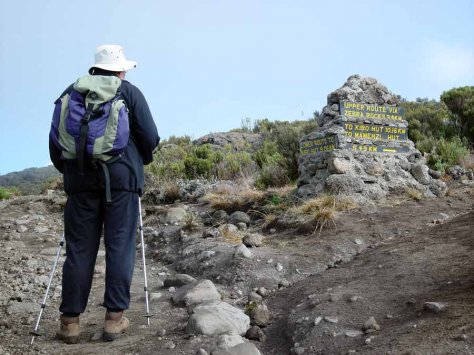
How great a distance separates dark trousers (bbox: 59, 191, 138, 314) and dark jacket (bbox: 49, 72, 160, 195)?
0.09 metres

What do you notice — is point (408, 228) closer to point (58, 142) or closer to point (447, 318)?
point (447, 318)

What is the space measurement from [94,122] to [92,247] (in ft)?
3.22

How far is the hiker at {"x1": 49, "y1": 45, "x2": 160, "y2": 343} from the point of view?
12.3 feet

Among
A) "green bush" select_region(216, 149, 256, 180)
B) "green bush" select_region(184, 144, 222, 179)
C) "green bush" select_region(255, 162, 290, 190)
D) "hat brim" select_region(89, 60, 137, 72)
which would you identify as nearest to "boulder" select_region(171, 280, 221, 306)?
"hat brim" select_region(89, 60, 137, 72)

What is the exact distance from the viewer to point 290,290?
16.0ft

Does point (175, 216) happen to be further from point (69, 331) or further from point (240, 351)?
point (240, 351)

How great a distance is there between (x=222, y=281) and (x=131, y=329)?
1.50 meters

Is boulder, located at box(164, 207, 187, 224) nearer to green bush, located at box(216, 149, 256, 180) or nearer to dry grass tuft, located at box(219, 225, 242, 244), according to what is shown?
dry grass tuft, located at box(219, 225, 242, 244)

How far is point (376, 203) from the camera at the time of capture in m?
7.82

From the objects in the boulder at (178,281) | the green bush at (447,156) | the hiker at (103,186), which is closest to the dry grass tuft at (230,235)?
the boulder at (178,281)

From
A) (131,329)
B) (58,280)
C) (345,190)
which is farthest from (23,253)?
(345,190)

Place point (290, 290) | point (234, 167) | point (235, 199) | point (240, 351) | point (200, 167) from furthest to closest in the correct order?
point (200, 167), point (234, 167), point (235, 199), point (290, 290), point (240, 351)

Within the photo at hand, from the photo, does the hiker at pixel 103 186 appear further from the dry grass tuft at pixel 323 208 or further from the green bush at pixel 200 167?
the green bush at pixel 200 167

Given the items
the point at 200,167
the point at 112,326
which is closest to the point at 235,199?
the point at 112,326
